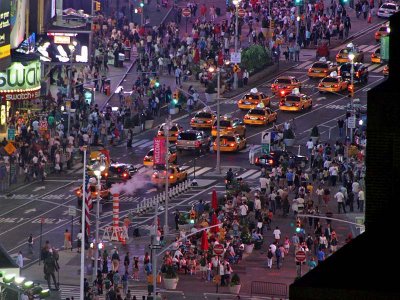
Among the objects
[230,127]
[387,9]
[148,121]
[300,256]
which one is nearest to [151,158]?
[230,127]

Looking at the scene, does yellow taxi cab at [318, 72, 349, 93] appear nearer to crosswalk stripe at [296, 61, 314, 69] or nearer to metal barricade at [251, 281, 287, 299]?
crosswalk stripe at [296, 61, 314, 69]

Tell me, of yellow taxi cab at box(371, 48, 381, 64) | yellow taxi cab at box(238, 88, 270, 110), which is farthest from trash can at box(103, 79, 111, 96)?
yellow taxi cab at box(371, 48, 381, 64)

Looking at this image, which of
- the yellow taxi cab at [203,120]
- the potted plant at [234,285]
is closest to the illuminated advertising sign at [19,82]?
the yellow taxi cab at [203,120]

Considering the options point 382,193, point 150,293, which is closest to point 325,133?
point 150,293

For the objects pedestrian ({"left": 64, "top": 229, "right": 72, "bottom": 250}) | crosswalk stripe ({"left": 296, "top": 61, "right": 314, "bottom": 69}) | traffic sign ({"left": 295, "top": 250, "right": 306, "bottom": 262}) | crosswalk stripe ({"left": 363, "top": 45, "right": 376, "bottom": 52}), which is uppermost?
traffic sign ({"left": 295, "top": 250, "right": 306, "bottom": 262})

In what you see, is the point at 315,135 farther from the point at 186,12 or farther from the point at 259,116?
the point at 186,12

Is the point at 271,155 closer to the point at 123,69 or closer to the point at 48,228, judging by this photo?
the point at 48,228

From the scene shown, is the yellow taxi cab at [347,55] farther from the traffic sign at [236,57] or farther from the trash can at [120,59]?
the trash can at [120,59]
